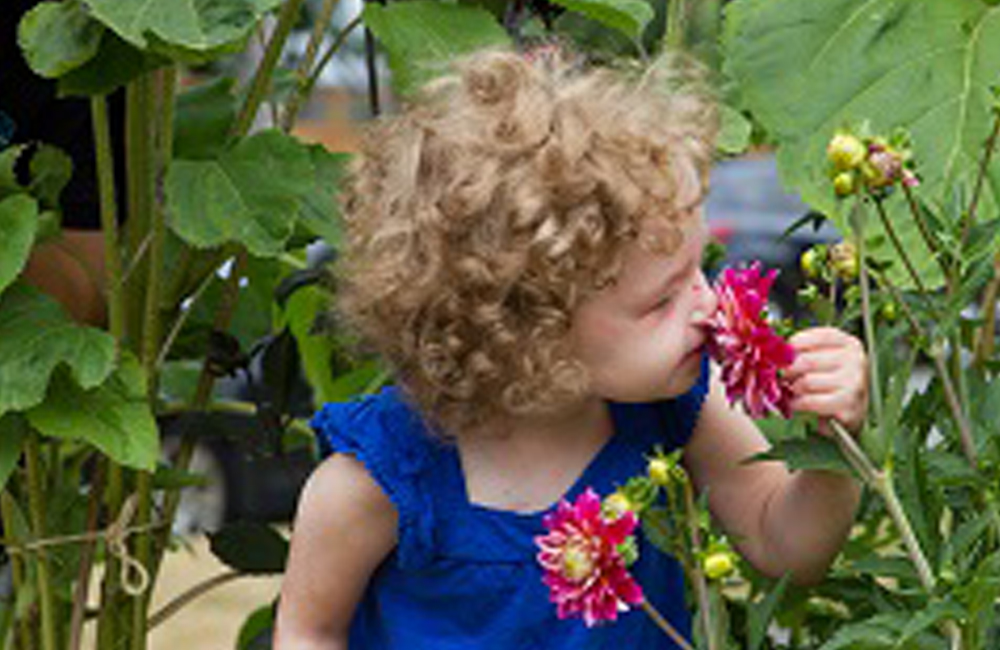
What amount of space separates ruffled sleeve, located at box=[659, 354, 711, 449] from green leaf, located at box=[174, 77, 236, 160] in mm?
689

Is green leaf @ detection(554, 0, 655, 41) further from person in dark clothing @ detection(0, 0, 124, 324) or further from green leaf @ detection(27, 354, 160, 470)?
person in dark clothing @ detection(0, 0, 124, 324)

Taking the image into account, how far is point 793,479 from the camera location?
196 centimetres

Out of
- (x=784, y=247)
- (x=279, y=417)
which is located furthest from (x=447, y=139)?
(x=784, y=247)

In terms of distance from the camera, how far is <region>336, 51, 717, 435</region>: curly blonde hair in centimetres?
184

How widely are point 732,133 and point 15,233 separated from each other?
2.48 feet

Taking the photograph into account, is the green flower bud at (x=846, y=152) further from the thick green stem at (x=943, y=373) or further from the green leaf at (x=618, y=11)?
the green leaf at (x=618, y=11)

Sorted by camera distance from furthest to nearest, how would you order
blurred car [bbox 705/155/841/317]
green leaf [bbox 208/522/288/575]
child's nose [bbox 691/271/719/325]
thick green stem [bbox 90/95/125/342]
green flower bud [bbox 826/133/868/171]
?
blurred car [bbox 705/155/841/317] → green leaf [bbox 208/522/288/575] → thick green stem [bbox 90/95/125/342] → child's nose [bbox 691/271/719/325] → green flower bud [bbox 826/133/868/171]

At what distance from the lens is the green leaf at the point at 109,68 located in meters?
2.16

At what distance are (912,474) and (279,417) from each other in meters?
1.44

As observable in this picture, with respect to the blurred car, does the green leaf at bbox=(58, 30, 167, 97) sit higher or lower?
higher

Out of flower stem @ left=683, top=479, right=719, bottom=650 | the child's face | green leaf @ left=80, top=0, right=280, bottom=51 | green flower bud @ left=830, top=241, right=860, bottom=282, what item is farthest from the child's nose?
green leaf @ left=80, top=0, right=280, bottom=51

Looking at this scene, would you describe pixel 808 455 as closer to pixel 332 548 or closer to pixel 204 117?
pixel 332 548

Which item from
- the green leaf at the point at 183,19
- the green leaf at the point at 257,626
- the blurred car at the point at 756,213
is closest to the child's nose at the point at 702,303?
the green leaf at the point at 183,19

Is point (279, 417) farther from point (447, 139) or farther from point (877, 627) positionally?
point (877, 627)
